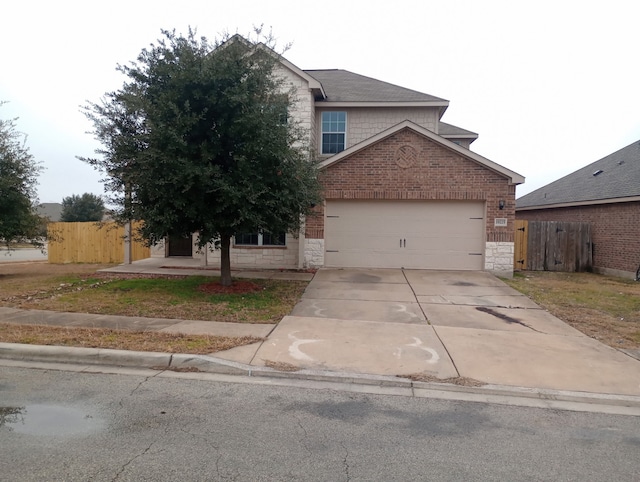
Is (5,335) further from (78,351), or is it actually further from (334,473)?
(334,473)

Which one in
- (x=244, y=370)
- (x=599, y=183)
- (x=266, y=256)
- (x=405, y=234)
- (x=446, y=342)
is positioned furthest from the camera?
(x=599, y=183)

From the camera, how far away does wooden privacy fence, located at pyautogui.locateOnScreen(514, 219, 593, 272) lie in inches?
613

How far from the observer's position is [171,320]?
7.43m

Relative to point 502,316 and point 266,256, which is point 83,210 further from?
point 502,316

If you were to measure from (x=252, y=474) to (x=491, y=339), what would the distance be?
483 cm

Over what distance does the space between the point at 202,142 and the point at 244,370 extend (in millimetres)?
5384

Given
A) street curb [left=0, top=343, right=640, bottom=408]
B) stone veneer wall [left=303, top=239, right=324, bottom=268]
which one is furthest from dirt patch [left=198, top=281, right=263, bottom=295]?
street curb [left=0, top=343, right=640, bottom=408]

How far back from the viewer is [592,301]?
392 inches

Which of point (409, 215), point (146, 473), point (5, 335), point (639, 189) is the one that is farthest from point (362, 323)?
point (639, 189)

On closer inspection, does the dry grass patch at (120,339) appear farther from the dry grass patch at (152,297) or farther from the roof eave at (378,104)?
the roof eave at (378,104)

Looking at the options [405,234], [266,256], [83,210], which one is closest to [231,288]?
[266,256]

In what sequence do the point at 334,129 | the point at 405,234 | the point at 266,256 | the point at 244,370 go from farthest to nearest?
1. the point at 334,129
2. the point at 266,256
3. the point at 405,234
4. the point at 244,370

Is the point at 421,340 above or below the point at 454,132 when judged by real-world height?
below

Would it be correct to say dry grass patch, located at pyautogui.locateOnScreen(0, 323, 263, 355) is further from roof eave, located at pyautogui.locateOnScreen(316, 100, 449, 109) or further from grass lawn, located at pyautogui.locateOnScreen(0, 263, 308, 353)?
roof eave, located at pyautogui.locateOnScreen(316, 100, 449, 109)
